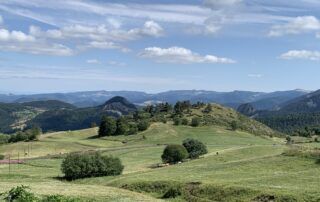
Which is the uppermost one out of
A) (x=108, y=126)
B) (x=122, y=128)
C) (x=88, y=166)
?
(x=88, y=166)

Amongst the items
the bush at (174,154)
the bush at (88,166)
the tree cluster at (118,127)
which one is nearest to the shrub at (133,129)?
the tree cluster at (118,127)

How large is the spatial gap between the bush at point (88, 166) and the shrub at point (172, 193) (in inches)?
1219

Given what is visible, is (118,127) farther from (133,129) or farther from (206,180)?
(206,180)

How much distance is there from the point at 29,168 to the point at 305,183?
7073cm

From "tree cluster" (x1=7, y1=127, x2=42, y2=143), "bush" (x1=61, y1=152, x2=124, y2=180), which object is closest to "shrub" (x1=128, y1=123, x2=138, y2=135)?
"tree cluster" (x1=7, y1=127, x2=42, y2=143)

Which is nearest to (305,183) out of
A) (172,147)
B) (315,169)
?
(315,169)

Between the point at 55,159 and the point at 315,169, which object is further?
the point at 55,159

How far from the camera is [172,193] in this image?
55.5m

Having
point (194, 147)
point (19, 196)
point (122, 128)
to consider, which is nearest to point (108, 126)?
point (122, 128)

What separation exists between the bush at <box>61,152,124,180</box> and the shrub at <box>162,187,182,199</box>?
3097cm

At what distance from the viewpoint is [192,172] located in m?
73.1

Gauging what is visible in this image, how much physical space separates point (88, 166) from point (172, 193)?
105ft

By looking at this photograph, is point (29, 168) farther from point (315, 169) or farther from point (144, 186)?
point (315, 169)

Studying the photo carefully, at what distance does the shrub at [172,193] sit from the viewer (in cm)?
5497
